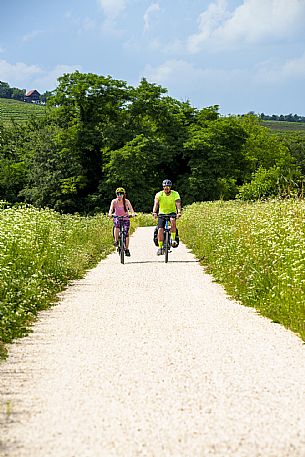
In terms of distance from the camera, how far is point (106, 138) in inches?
2665

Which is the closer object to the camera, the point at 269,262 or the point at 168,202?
the point at 269,262

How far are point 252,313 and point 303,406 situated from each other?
16.9ft

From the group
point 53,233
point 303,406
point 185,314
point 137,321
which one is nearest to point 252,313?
point 185,314

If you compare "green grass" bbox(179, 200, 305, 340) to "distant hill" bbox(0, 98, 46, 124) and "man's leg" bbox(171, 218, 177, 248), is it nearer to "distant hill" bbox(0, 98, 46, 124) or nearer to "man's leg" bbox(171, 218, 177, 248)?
"man's leg" bbox(171, 218, 177, 248)

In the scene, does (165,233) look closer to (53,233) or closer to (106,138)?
(53,233)

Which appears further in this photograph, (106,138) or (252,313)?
(106,138)

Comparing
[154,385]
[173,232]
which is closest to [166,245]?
[173,232]

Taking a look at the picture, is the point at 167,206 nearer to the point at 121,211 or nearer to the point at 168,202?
the point at 168,202

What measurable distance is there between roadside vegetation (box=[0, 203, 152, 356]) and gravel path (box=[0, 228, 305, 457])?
12.9 inches

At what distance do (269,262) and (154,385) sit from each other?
19.2 ft

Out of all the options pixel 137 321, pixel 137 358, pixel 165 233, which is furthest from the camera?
pixel 165 233

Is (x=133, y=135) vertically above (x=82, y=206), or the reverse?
(x=133, y=135)

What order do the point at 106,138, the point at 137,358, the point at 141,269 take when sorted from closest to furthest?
the point at 137,358
the point at 141,269
the point at 106,138

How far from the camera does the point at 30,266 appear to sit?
1255 cm
